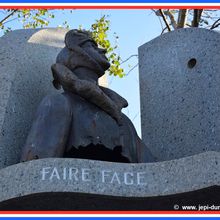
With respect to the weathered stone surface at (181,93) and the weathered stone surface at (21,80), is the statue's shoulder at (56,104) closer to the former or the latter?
the weathered stone surface at (21,80)

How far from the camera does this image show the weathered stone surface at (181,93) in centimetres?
620

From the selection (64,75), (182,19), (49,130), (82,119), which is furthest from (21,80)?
(182,19)

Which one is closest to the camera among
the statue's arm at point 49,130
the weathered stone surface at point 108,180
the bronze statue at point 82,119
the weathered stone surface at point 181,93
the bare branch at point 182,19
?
the weathered stone surface at point 108,180

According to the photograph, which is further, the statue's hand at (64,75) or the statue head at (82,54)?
the statue head at (82,54)

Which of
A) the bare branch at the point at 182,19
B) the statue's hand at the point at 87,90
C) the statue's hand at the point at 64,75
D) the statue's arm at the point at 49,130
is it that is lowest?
the statue's arm at the point at 49,130

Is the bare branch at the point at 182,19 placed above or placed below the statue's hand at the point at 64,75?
above

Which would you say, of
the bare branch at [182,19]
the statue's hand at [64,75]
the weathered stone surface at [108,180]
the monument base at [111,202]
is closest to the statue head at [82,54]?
the statue's hand at [64,75]

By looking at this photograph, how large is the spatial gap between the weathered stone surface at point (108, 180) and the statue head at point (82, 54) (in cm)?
145

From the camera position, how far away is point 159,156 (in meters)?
6.39

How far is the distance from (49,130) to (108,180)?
0.83 meters

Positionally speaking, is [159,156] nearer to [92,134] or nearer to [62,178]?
[92,134]

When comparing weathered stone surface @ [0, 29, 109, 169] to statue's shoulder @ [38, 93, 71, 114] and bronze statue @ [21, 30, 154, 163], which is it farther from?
statue's shoulder @ [38, 93, 71, 114]

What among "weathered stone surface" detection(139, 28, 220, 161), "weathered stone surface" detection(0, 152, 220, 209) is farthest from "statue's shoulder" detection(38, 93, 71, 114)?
"weathered stone surface" detection(139, 28, 220, 161)

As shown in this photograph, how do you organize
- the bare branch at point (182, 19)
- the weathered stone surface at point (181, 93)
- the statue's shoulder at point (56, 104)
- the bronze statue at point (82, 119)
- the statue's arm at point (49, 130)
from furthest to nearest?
1. the bare branch at point (182, 19)
2. the weathered stone surface at point (181, 93)
3. the statue's shoulder at point (56, 104)
4. the bronze statue at point (82, 119)
5. the statue's arm at point (49, 130)
